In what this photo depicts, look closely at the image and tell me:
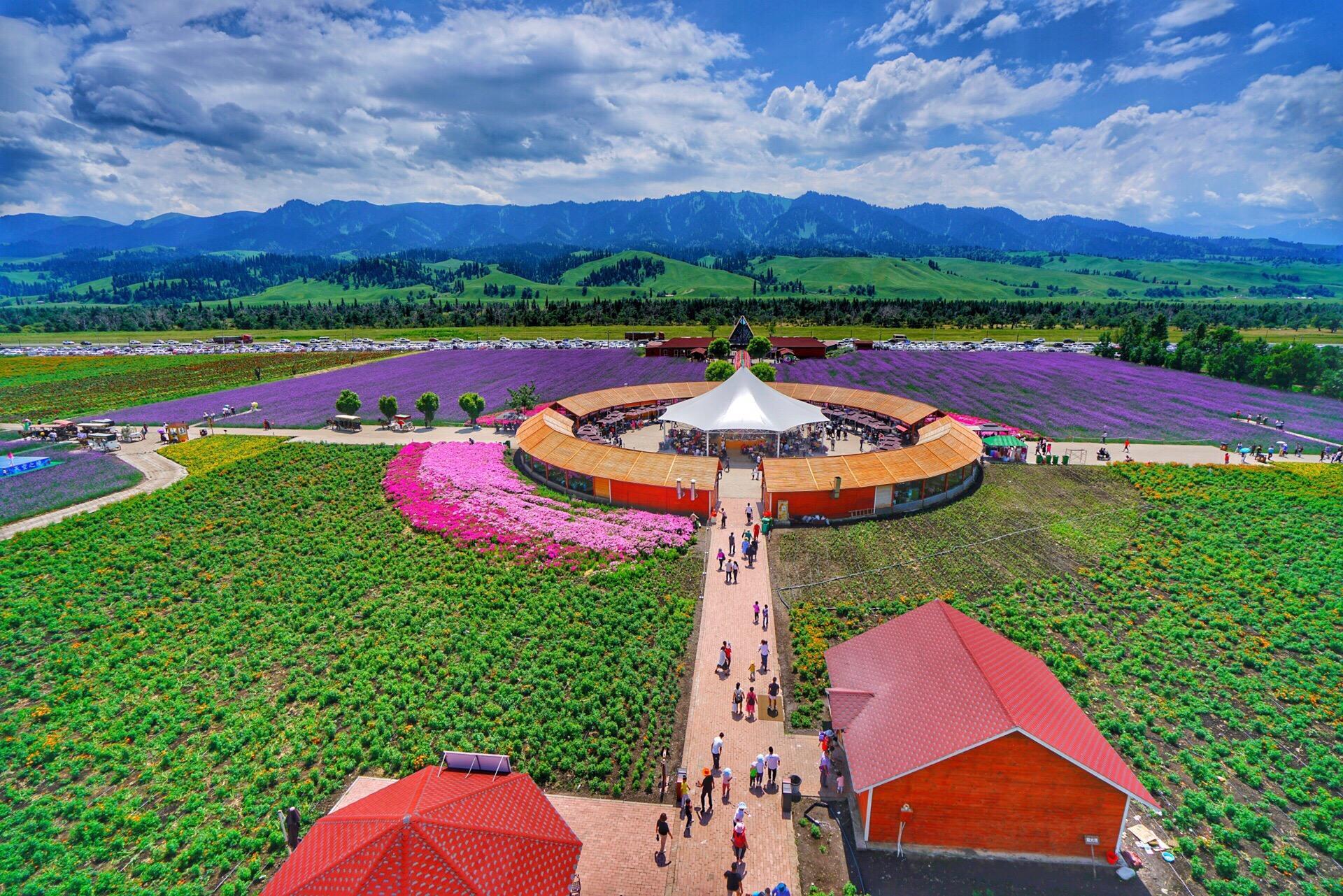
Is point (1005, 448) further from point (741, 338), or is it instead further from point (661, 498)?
point (741, 338)

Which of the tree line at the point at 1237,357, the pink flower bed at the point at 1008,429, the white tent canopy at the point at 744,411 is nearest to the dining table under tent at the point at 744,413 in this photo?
the white tent canopy at the point at 744,411

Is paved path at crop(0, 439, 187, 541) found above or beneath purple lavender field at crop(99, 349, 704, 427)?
beneath

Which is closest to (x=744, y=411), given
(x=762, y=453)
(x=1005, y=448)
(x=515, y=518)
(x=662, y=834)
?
(x=762, y=453)

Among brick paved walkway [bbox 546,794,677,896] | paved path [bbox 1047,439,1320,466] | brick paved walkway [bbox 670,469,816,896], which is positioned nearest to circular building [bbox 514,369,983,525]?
brick paved walkway [bbox 670,469,816,896]

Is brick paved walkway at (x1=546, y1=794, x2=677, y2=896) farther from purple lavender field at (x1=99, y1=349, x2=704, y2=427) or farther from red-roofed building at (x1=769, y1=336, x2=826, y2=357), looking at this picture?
red-roofed building at (x1=769, y1=336, x2=826, y2=357)

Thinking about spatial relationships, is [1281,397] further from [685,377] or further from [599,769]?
[599,769]

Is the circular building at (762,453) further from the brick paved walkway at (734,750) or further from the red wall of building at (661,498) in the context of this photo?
the brick paved walkway at (734,750)
